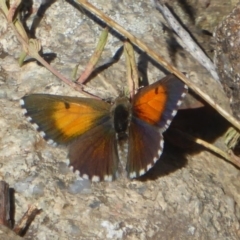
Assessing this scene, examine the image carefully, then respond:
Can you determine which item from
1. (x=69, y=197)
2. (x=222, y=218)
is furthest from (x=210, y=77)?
(x=69, y=197)

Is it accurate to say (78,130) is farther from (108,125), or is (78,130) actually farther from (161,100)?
(161,100)

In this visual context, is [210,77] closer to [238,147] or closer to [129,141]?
[238,147]

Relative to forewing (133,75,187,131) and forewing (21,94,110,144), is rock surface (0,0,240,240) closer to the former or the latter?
forewing (21,94,110,144)

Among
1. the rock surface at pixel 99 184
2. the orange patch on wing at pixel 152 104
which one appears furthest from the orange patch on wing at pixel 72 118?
the orange patch on wing at pixel 152 104

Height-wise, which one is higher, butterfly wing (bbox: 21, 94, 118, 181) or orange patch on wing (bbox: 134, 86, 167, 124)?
orange patch on wing (bbox: 134, 86, 167, 124)

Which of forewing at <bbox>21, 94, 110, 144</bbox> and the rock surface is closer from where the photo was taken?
the rock surface

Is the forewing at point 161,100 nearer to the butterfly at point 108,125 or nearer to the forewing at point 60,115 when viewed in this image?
the butterfly at point 108,125

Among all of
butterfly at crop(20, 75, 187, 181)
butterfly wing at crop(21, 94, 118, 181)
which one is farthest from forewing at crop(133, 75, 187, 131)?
butterfly wing at crop(21, 94, 118, 181)
